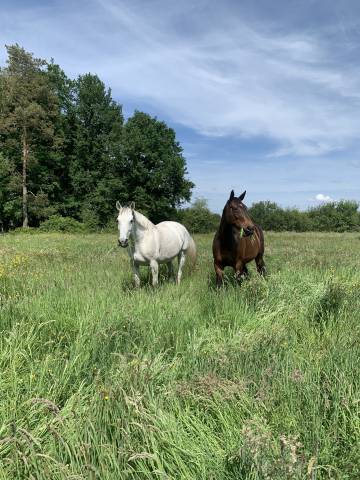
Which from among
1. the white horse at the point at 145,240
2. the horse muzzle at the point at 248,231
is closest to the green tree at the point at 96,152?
the white horse at the point at 145,240

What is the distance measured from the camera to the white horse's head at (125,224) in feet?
22.5

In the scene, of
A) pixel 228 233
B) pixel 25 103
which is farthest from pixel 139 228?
pixel 25 103

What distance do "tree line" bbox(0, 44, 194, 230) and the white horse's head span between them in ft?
121

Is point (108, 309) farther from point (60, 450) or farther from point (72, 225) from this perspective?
point (72, 225)

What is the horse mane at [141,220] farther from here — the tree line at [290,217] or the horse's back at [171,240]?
the tree line at [290,217]

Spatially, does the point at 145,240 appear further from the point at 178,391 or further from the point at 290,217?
the point at 290,217

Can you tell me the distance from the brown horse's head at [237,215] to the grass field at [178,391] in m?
2.17

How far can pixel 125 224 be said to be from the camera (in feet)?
22.8

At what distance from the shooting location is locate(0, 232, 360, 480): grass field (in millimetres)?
2197

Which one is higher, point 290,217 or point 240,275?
point 290,217

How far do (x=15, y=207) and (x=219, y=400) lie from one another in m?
42.8

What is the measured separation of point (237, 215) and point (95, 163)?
151 ft

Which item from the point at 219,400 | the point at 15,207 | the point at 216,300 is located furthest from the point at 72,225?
the point at 219,400

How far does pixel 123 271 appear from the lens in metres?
9.06
